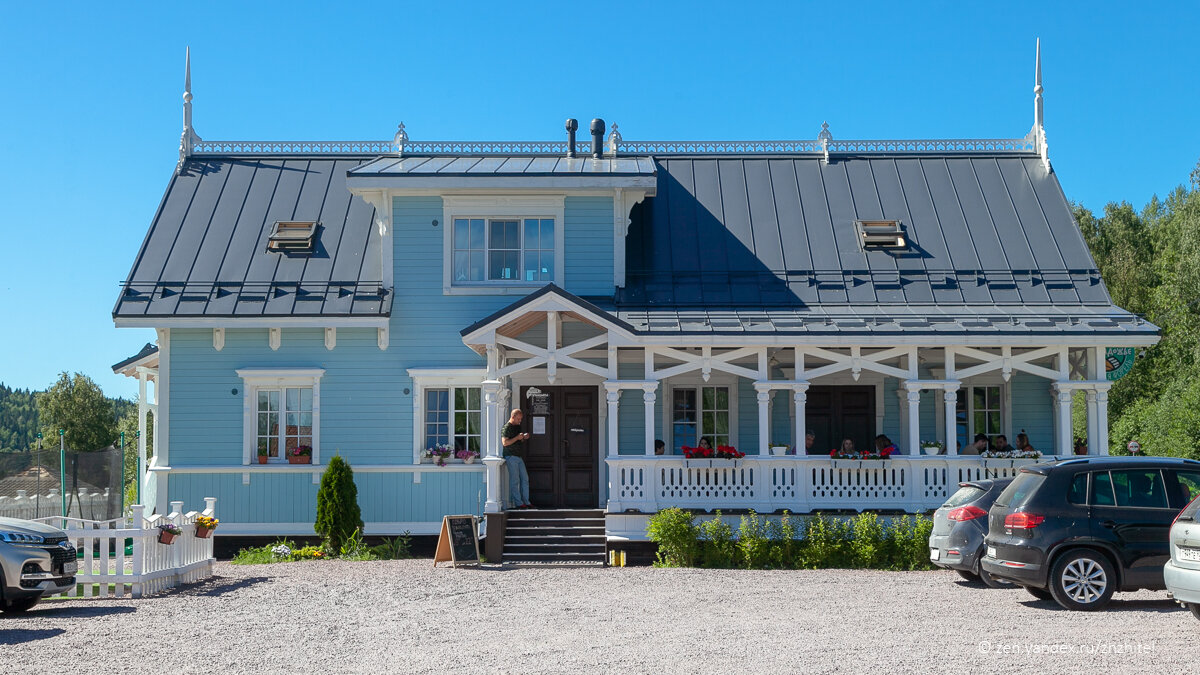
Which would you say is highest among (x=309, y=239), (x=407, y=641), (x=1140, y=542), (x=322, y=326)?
(x=309, y=239)

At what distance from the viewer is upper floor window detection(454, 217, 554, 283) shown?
18672 millimetres

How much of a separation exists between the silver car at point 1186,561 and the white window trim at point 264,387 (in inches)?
502

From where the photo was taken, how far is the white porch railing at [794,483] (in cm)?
1614

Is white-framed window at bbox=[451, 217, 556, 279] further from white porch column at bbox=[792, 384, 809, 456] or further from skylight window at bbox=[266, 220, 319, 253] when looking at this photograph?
white porch column at bbox=[792, 384, 809, 456]

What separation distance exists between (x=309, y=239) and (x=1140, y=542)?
13.6 m

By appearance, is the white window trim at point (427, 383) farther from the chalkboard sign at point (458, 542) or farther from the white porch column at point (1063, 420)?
the white porch column at point (1063, 420)

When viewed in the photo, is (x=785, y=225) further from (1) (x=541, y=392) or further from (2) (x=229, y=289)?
(2) (x=229, y=289)

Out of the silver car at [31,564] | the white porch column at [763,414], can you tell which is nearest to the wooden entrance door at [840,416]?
the white porch column at [763,414]

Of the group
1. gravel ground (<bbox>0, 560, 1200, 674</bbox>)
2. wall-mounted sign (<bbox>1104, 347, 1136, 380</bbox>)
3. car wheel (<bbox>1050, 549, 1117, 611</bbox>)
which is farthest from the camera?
wall-mounted sign (<bbox>1104, 347, 1136, 380</bbox>)

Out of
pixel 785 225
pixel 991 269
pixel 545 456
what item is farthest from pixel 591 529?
pixel 991 269

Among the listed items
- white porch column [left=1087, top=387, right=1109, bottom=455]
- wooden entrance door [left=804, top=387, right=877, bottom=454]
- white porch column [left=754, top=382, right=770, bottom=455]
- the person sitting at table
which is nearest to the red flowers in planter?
white porch column [left=754, top=382, right=770, bottom=455]

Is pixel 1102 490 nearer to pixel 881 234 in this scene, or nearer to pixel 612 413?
pixel 612 413

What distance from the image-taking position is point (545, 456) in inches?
734

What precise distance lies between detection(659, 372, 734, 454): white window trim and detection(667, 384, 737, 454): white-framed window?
16 millimetres
